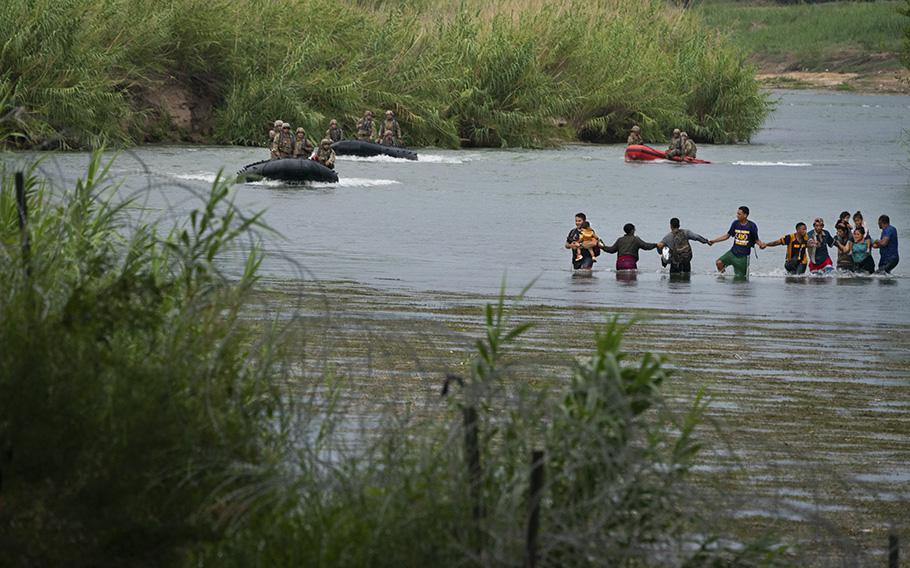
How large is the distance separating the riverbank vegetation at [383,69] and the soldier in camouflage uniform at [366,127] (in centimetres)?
151

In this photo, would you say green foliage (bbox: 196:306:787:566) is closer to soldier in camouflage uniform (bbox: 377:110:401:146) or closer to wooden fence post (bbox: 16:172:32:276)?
wooden fence post (bbox: 16:172:32:276)

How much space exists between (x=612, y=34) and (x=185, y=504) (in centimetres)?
5344

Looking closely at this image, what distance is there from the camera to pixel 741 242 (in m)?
25.7

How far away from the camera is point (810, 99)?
10506 cm

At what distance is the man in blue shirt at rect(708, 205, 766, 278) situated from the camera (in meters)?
25.2

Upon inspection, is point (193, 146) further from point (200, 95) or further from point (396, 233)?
point (396, 233)

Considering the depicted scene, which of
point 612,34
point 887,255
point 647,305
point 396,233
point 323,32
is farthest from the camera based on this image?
point 612,34

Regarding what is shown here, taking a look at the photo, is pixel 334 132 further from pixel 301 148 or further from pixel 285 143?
pixel 285 143

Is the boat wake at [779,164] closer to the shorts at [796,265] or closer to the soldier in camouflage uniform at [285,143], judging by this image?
the soldier in camouflage uniform at [285,143]

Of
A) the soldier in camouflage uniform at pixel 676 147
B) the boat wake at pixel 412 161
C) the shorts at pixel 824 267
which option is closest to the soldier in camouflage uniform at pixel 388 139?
the boat wake at pixel 412 161

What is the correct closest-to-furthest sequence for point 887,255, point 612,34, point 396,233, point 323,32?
point 887,255 < point 396,233 < point 323,32 < point 612,34

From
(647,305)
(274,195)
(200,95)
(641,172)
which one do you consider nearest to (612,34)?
(641,172)

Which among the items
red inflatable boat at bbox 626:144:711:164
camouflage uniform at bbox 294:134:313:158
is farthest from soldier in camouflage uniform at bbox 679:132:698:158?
camouflage uniform at bbox 294:134:313:158

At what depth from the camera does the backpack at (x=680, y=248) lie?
25.7 metres
